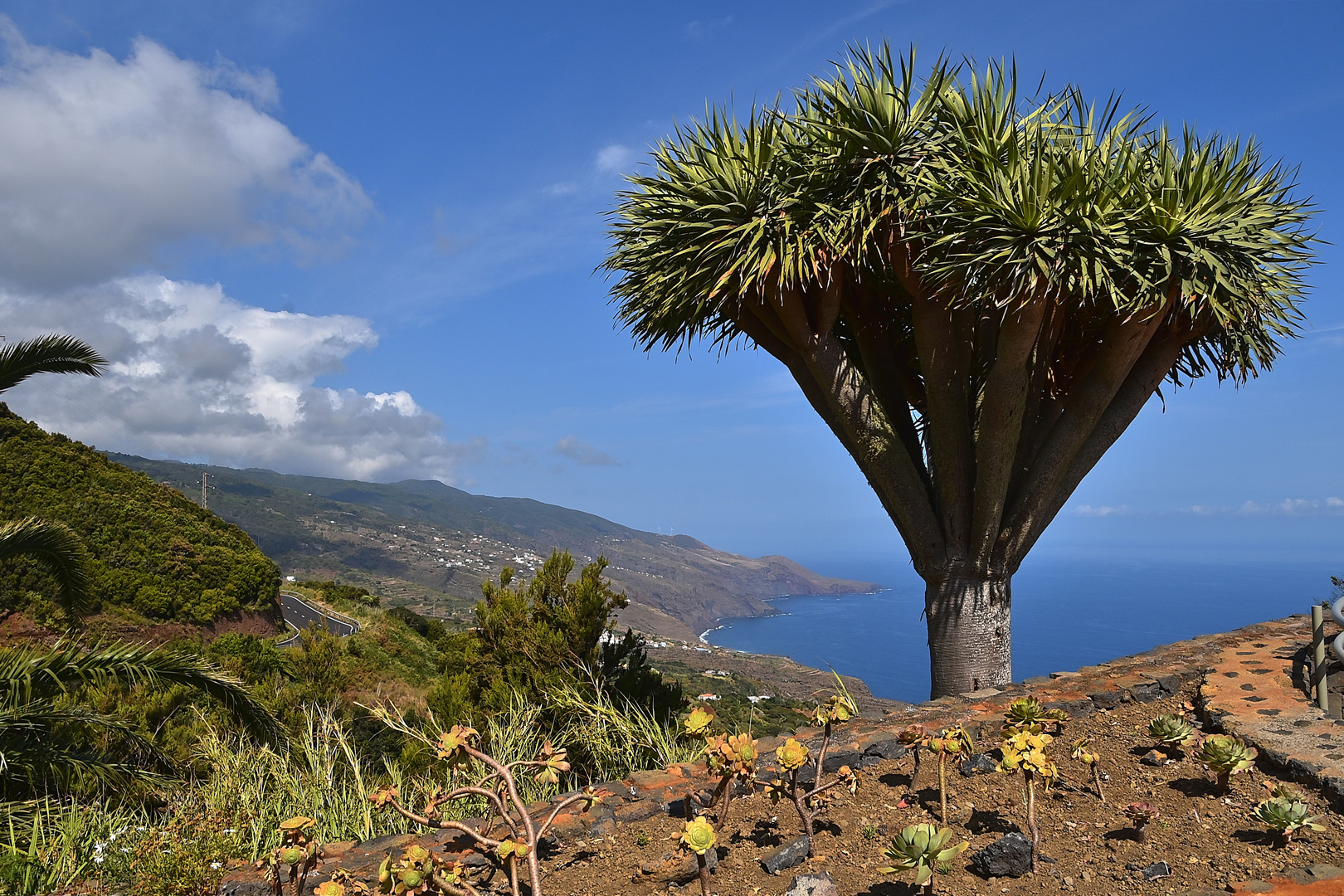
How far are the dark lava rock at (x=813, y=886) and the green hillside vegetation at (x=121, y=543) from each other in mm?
19006

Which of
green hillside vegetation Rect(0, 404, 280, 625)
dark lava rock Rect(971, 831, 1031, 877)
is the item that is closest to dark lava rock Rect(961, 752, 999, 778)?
dark lava rock Rect(971, 831, 1031, 877)

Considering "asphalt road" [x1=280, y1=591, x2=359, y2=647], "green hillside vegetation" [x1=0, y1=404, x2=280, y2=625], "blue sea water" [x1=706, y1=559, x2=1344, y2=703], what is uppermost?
"green hillside vegetation" [x1=0, y1=404, x2=280, y2=625]

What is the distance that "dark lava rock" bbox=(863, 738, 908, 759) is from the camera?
4.04m

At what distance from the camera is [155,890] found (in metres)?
3.03

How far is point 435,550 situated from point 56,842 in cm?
10834

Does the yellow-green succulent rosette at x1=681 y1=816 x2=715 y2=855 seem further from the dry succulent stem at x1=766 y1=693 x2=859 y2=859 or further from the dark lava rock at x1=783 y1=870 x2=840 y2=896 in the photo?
the dry succulent stem at x1=766 y1=693 x2=859 y2=859

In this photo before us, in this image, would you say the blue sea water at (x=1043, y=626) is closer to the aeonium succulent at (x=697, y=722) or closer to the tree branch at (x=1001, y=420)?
the tree branch at (x=1001, y=420)

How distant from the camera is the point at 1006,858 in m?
2.68

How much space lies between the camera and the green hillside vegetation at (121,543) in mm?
18078

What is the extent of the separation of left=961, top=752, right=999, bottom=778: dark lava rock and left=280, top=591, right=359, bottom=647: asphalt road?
20.3m

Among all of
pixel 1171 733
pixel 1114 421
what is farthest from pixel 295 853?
pixel 1114 421

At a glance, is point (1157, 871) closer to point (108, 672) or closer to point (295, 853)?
point (295, 853)

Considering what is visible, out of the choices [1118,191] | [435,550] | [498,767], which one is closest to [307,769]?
[498,767]

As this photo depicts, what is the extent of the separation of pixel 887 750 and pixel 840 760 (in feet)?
1.05
